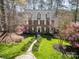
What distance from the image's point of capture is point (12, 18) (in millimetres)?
8711

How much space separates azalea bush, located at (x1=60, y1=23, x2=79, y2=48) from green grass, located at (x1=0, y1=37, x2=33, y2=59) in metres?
1.52

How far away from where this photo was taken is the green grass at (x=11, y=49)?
25.1 ft

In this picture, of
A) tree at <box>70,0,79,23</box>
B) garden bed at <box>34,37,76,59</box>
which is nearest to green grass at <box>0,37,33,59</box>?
garden bed at <box>34,37,76,59</box>

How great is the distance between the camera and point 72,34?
8.08 meters

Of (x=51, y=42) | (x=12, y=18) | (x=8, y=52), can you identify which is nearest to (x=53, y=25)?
(x=51, y=42)

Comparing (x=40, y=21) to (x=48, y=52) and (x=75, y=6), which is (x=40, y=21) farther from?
(x=48, y=52)

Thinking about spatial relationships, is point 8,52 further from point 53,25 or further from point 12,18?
point 53,25

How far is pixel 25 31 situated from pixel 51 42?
45.6 inches

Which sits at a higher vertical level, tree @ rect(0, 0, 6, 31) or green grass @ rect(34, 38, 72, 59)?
tree @ rect(0, 0, 6, 31)

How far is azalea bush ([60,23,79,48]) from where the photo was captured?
7883 mm

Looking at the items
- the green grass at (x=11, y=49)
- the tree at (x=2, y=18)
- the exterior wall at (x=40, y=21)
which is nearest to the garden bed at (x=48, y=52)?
the green grass at (x=11, y=49)

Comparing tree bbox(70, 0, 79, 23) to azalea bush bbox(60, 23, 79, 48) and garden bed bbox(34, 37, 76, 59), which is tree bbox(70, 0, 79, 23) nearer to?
azalea bush bbox(60, 23, 79, 48)

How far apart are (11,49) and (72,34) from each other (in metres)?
2.13

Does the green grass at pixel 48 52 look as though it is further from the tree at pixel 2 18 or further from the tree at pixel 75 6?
the tree at pixel 75 6
